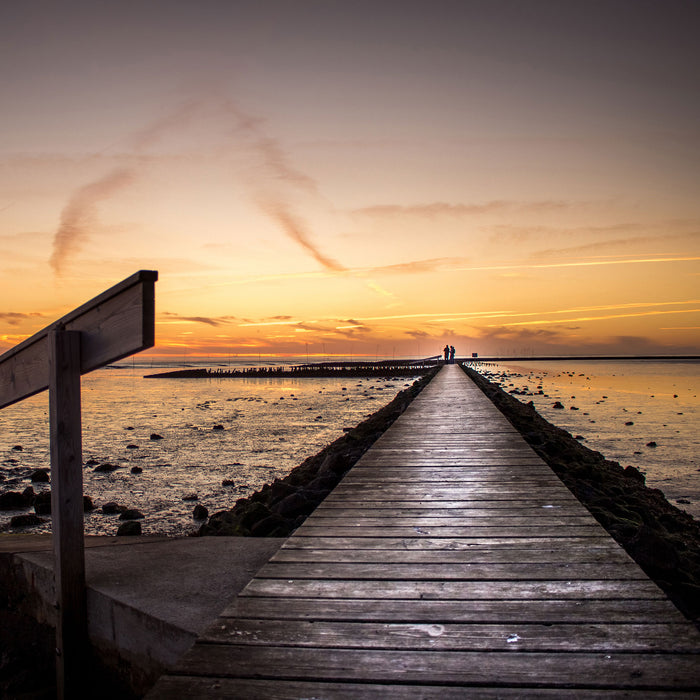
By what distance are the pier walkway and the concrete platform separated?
13.8 inches

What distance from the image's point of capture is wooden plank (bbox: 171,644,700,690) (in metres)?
1.73

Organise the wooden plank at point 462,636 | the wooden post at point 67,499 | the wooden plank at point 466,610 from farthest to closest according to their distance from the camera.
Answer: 1. the wooden post at point 67,499
2. the wooden plank at point 466,610
3. the wooden plank at point 462,636

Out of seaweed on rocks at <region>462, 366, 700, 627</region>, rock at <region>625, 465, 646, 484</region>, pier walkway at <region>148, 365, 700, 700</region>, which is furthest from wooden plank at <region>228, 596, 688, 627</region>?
rock at <region>625, 465, 646, 484</region>

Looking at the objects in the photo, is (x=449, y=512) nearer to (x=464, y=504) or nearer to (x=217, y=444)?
(x=464, y=504)

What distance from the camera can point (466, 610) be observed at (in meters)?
2.22

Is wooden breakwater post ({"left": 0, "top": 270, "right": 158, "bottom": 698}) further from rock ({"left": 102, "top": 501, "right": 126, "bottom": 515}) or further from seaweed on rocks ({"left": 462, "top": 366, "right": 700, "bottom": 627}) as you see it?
rock ({"left": 102, "top": 501, "right": 126, "bottom": 515})

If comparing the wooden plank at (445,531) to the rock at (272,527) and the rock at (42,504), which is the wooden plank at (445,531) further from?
the rock at (42,504)

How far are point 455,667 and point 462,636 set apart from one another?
0.21 meters

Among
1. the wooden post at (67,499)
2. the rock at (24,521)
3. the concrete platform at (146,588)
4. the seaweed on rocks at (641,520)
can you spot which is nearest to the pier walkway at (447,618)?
the concrete platform at (146,588)

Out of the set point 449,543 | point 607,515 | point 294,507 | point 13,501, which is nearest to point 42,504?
point 13,501

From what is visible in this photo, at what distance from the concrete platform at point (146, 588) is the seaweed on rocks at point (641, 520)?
243 centimetres

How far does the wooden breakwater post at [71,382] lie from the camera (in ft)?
7.27

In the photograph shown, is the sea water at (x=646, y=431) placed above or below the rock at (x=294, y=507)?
below

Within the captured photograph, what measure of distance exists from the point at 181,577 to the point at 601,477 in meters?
5.64
